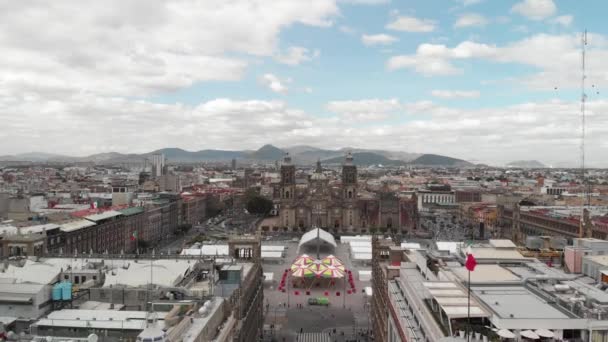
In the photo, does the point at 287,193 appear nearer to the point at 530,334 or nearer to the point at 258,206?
the point at 258,206

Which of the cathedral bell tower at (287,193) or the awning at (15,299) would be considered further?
the cathedral bell tower at (287,193)

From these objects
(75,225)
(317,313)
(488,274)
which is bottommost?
(317,313)

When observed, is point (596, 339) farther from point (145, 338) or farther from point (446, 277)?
point (145, 338)

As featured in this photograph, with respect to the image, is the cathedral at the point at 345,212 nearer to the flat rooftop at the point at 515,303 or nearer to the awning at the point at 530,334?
the flat rooftop at the point at 515,303

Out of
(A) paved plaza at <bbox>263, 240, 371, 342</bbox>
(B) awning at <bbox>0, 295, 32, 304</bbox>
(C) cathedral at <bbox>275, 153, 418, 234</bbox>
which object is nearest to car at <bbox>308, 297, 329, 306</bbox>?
(A) paved plaza at <bbox>263, 240, 371, 342</bbox>

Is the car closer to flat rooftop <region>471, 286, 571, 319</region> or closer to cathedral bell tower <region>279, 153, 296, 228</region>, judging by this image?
flat rooftop <region>471, 286, 571, 319</region>

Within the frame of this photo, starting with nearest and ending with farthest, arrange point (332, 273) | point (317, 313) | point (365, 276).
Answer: point (317, 313) → point (332, 273) → point (365, 276)

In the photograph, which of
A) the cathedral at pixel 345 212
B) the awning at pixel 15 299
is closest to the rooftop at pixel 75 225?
the awning at pixel 15 299

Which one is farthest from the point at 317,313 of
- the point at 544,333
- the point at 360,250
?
the point at 544,333

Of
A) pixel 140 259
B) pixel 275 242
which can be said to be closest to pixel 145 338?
pixel 140 259
